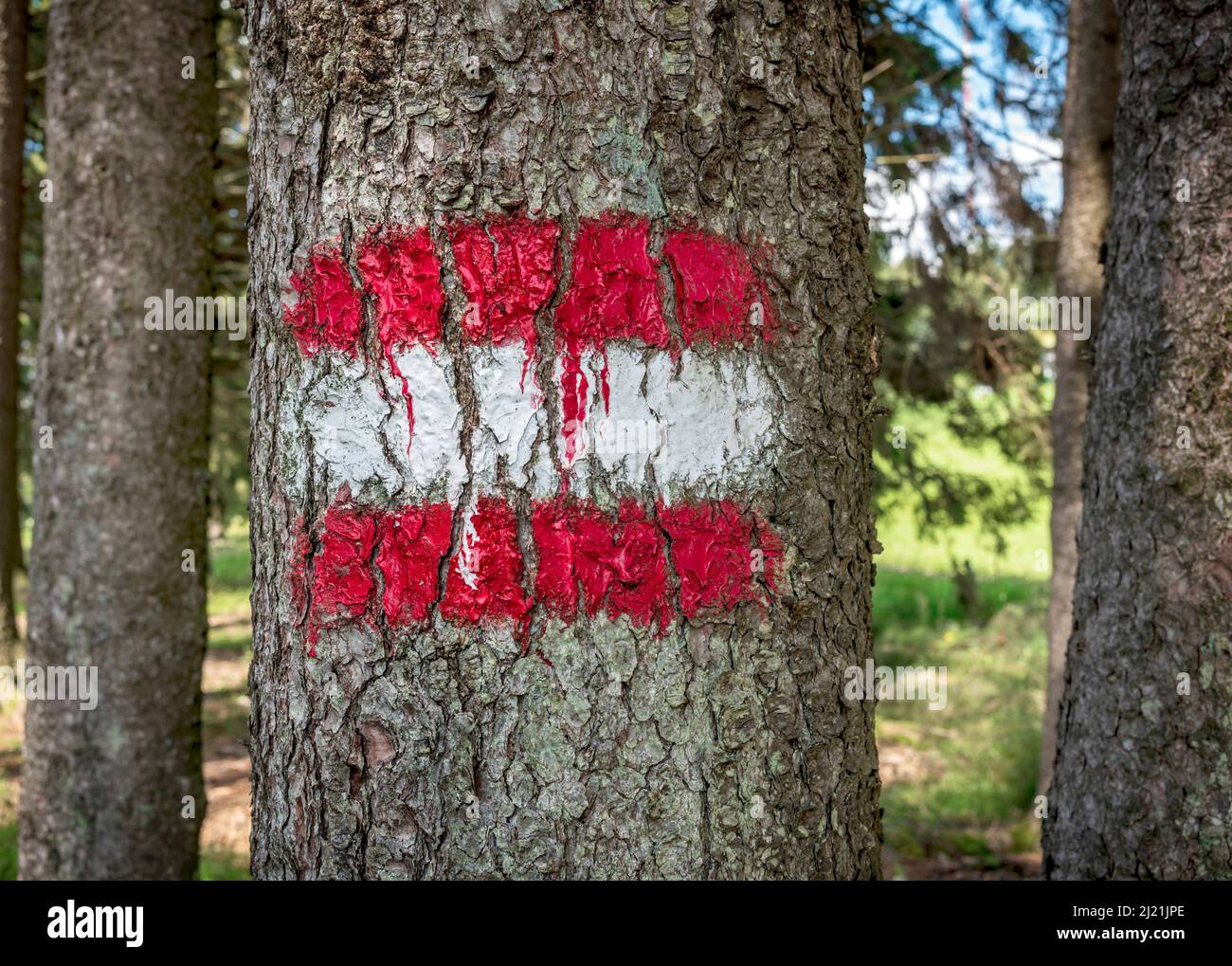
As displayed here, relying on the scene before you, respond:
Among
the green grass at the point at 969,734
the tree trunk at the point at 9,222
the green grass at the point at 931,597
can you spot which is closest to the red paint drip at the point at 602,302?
the green grass at the point at 969,734

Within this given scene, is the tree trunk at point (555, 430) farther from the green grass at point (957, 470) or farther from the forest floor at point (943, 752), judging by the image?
the green grass at point (957, 470)

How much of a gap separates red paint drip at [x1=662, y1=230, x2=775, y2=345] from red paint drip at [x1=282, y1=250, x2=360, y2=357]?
0.43 meters

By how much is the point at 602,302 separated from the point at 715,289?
0.50 ft

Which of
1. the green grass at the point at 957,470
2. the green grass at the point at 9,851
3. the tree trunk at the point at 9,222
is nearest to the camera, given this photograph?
the green grass at the point at 9,851

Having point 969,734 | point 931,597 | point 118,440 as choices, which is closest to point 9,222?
point 118,440

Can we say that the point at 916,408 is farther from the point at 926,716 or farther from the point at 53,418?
the point at 53,418

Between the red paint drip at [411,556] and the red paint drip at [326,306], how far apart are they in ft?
0.77

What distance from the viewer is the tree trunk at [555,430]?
49.7 inches

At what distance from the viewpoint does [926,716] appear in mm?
7391

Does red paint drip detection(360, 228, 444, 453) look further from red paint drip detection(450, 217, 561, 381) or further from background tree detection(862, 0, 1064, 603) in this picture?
background tree detection(862, 0, 1064, 603)

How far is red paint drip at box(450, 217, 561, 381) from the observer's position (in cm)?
126

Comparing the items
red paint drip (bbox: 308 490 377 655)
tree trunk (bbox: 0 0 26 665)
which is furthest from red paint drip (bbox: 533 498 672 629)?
tree trunk (bbox: 0 0 26 665)
